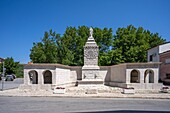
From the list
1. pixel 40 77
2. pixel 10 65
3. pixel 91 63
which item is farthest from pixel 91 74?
pixel 10 65

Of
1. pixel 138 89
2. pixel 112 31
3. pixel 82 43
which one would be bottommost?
pixel 138 89

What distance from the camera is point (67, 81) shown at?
24.7 meters

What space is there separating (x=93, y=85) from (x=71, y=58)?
49.8 ft

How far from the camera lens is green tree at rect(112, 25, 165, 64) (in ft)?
116

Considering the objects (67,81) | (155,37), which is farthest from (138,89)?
(155,37)

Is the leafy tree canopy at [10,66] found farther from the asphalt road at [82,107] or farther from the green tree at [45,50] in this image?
the asphalt road at [82,107]

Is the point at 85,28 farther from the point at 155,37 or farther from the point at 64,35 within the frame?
the point at 155,37

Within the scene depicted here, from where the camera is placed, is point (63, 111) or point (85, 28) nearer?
point (63, 111)

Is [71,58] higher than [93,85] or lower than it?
higher

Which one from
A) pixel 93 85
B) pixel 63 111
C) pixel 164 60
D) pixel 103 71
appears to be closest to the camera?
pixel 63 111

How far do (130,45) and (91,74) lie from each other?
1792 centimetres

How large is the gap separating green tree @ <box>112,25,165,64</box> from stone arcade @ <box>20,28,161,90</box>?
1008cm

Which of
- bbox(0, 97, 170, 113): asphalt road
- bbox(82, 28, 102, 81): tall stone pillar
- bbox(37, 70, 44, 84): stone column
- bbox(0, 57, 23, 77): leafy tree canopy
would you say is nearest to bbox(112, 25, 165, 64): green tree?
bbox(82, 28, 102, 81): tall stone pillar

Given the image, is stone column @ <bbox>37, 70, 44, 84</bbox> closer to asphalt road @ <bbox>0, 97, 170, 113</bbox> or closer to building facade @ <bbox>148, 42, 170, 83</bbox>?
asphalt road @ <bbox>0, 97, 170, 113</bbox>
